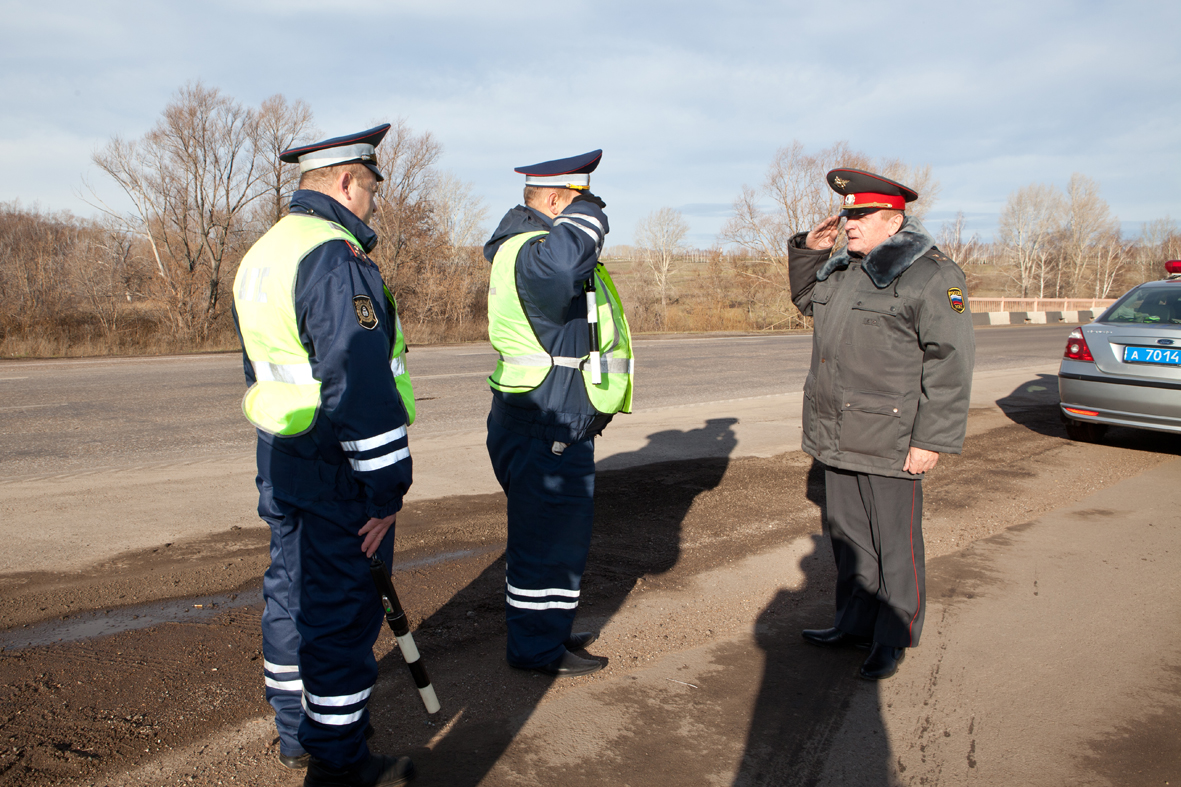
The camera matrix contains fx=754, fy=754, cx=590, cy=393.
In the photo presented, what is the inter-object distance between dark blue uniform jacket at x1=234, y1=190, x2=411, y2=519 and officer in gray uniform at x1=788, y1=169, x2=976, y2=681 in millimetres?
2067

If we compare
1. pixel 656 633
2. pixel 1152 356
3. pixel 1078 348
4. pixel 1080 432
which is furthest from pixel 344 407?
pixel 1080 432

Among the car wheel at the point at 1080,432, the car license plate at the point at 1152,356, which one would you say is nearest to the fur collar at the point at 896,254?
the car license plate at the point at 1152,356

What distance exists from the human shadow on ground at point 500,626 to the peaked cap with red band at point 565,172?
2.12 metres

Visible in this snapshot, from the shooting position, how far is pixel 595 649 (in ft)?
11.5

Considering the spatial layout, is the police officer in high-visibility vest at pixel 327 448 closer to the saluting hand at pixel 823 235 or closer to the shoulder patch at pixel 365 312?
the shoulder patch at pixel 365 312

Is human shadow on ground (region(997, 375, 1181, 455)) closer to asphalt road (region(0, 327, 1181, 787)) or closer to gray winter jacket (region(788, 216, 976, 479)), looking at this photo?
asphalt road (region(0, 327, 1181, 787))

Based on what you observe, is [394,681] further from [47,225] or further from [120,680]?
[47,225]

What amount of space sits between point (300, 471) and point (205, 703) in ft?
4.19

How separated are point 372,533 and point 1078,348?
325 inches

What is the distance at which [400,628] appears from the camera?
2.64m

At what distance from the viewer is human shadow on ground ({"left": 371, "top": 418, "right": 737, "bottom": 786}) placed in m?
2.72

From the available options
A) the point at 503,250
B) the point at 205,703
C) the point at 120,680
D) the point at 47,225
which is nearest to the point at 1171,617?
the point at 503,250

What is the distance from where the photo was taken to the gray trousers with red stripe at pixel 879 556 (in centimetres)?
337

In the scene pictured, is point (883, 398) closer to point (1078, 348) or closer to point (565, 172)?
point (565, 172)
